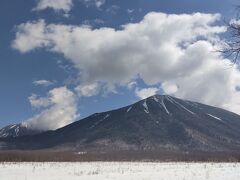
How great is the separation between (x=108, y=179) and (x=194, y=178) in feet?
19.6

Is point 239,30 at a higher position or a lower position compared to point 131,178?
higher

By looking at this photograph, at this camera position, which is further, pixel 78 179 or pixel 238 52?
pixel 78 179

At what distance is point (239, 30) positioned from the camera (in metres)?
12.5

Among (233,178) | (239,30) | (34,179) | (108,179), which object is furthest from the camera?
(34,179)

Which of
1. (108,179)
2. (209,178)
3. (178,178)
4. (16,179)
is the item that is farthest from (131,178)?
(16,179)

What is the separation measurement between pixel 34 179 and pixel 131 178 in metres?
7.37

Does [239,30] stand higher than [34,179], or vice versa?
[239,30]

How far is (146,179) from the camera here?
28328 mm

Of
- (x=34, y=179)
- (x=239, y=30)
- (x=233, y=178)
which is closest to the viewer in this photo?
(x=239, y=30)

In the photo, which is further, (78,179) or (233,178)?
(78,179)

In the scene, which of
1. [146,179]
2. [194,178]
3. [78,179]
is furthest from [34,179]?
[194,178]

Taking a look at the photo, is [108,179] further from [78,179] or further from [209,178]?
[209,178]

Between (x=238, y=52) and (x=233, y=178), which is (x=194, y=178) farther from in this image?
(x=238, y=52)

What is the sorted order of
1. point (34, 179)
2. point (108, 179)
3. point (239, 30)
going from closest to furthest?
point (239, 30) → point (108, 179) → point (34, 179)
